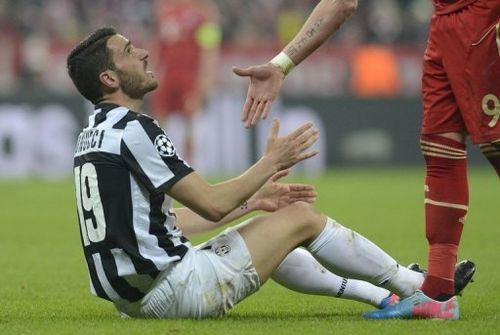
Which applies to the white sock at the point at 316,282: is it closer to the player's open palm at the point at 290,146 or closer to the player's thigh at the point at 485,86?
the player's open palm at the point at 290,146

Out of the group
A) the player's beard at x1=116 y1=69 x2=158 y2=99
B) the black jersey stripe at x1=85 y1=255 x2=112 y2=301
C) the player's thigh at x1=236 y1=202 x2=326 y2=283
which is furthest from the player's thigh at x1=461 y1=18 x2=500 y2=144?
the black jersey stripe at x1=85 y1=255 x2=112 y2=301

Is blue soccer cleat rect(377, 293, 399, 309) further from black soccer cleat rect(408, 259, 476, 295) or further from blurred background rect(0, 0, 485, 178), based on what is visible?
blurred background rect(0, 0, 485, 178)

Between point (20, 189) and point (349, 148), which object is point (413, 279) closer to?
point (20, 189)

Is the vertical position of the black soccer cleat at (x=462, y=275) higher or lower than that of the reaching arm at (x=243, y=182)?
lower

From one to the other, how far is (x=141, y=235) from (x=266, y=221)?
1.97 feet

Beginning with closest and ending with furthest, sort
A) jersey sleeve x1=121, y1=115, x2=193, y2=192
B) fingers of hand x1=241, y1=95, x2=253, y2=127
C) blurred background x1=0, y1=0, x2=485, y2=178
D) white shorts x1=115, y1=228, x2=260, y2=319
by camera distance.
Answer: jersey sleeve x1=121, y1=115, x2=193, y2=192, white shorts x1=115, y1=228, x2=260, y2=319, fingers of hand x1=241, y1=95, x2=253, y2=127, blurred background x1=0, y1=0, x2=485, y2=178

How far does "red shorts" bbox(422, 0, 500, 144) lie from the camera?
546cm

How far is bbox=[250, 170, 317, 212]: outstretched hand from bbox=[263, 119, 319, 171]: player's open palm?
31 centimetres

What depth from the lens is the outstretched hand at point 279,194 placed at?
18.3ft

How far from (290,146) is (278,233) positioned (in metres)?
0.42

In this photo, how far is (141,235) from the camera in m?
5.18

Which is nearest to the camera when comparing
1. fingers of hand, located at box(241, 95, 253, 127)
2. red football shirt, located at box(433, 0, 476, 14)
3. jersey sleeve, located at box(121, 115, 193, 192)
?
jersey sleeve, located at box(121, 115, 193, 192)

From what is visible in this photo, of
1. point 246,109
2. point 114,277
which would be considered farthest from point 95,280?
point 246,109

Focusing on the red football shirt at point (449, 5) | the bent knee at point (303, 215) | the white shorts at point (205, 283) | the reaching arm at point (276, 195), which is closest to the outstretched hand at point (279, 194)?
the reaching arm at point (276, 195)
